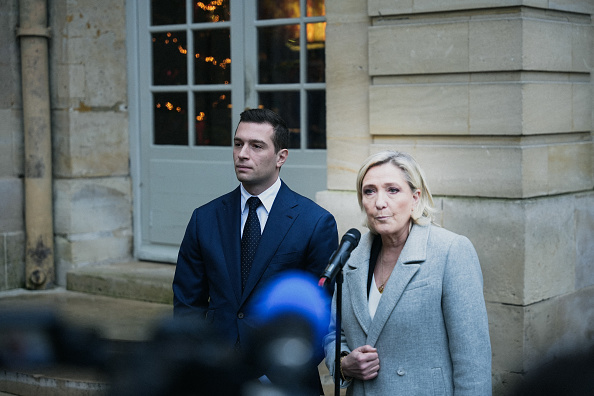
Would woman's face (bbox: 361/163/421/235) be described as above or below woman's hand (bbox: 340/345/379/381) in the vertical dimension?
above

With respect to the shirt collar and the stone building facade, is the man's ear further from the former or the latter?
the stone building facade

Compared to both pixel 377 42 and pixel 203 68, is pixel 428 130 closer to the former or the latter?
pixel 377 42

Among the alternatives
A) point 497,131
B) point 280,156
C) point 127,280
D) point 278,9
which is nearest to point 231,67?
point 278,9

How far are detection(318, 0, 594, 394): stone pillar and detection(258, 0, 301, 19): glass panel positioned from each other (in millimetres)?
1163

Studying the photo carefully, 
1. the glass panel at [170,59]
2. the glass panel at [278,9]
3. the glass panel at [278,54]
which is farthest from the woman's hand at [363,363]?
the glass panel at [170,59]

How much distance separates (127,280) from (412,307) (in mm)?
4162

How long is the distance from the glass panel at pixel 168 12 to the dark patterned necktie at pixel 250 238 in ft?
13.0

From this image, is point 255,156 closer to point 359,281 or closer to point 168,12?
point 359,281

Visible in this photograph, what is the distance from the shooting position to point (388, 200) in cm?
270

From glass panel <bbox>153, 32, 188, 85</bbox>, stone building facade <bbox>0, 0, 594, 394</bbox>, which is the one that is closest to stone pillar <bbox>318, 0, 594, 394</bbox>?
stone building facade <bbox>0, 0, 594, 394</bbox>

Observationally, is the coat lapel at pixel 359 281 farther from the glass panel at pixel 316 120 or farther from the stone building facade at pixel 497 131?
the glass panel at pixel 316 120

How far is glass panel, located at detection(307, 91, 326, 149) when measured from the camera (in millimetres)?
6074

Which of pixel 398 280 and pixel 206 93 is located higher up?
pixel 206 93

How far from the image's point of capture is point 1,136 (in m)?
6.64
